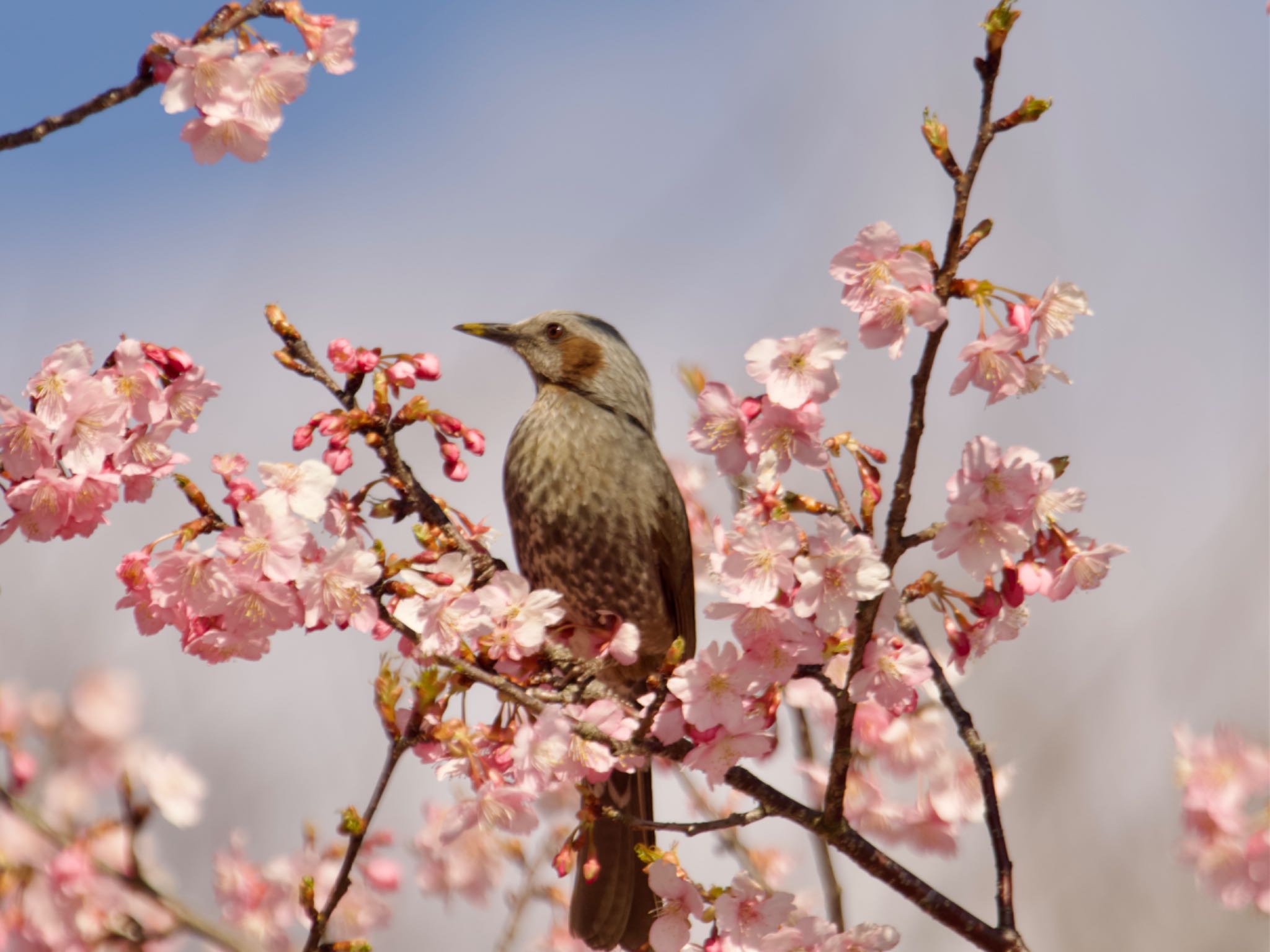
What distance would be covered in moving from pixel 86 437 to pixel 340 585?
1.96ft

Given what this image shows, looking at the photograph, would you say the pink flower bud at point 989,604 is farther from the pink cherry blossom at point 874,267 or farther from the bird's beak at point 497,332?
the bird's beak at point 497,332

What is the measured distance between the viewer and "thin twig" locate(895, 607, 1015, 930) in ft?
7.76

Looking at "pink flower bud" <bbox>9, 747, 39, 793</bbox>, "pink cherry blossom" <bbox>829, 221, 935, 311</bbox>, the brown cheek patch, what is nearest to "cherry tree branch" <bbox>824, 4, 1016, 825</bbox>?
"pink cherry blossom" <bbox>829, 221, 935, 311</bbox>

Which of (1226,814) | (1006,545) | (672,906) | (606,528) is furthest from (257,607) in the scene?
(1226,814)

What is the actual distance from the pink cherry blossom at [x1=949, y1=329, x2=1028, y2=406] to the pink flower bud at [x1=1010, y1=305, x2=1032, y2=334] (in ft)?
0.04

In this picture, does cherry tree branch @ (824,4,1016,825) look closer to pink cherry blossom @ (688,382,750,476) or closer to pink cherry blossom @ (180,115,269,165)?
pink cherry blossom @ (688,382,750,476)

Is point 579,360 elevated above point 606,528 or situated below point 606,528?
above

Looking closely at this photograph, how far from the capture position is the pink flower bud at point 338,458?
101 inches

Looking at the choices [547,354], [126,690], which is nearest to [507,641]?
[547,354]

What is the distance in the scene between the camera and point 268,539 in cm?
225

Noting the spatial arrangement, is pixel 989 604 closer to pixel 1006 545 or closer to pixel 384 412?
pixel 1006 545

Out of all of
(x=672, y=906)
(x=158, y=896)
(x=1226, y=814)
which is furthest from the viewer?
(x=1226, y=814)

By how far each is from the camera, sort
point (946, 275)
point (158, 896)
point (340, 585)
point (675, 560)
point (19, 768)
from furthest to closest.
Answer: point (675, 560) → point (19, 768) → point (158, 896) → point (340, 585) → point (946, 275)

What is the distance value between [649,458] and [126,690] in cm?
253
